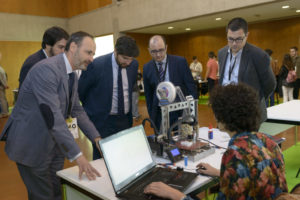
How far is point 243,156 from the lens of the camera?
1.05m

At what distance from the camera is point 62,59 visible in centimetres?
158

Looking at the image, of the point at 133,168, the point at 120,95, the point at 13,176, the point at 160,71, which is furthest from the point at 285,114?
the point at 13,176

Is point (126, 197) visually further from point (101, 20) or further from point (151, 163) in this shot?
point (101, 20)

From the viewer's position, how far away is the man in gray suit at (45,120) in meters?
1.43

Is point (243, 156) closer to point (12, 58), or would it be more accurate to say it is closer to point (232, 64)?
point (232, 64)

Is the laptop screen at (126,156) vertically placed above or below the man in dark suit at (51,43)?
below

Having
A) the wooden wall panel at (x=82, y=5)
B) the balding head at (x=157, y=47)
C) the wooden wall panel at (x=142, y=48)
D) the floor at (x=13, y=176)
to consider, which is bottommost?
the floor at (x=13, y=176)

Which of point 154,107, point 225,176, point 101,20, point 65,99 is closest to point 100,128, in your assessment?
point 154,107

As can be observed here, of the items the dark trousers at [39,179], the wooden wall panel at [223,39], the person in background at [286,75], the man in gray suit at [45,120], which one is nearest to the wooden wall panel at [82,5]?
the wooden wall panel at [223,39]

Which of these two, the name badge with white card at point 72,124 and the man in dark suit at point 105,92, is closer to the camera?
the name badge with white card at point 72,124

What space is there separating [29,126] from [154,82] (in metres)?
1.42

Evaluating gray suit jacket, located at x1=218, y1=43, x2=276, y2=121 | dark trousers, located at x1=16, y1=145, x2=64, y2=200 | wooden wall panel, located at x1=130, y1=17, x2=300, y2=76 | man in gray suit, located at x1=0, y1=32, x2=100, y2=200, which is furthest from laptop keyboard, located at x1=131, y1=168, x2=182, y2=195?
wooden wall panel, located at x1=130, y1=17, x2=300, y2=76

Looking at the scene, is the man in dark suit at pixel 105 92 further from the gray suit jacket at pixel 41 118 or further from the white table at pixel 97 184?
the gray suit jacket at pixel 41 118

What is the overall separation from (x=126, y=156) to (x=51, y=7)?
1240 centimetres
